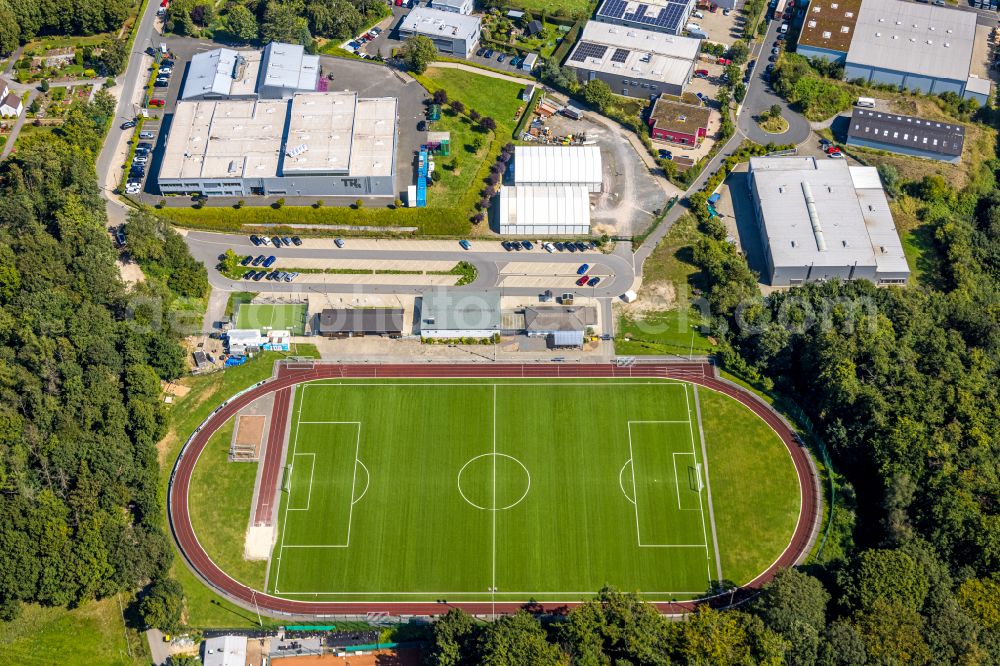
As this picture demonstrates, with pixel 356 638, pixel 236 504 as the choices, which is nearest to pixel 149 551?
pixel 236 504

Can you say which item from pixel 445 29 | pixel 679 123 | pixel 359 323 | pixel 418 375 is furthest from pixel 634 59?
pixel 418 375

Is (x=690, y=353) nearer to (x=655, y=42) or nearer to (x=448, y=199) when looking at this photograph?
(x=448, y=199)

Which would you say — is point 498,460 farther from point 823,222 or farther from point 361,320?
point 823,222

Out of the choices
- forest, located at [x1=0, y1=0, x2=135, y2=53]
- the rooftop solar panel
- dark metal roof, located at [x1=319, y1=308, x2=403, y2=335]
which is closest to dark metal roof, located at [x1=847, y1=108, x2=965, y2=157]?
the rooftop solar panel

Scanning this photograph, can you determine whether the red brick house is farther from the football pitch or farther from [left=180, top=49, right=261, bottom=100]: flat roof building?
[left=180, top=49, right=261, bottom=100]: flat roof building

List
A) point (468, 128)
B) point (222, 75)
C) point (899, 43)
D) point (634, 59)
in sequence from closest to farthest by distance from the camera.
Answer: point (468, 128) → point (222, 75) → point (634, 59) → point (899, 43)

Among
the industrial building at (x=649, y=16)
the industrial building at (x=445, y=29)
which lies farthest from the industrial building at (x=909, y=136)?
the industrial building at (x=445, y=29)
